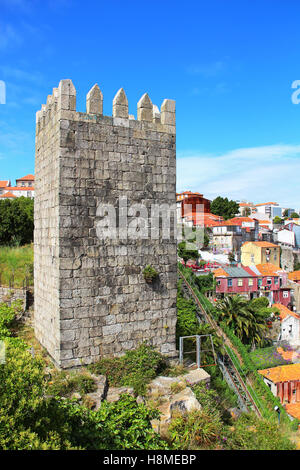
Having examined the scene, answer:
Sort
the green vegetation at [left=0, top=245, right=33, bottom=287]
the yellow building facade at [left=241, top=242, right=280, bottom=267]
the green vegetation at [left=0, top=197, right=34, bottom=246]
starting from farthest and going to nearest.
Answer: the yellow building facade at [left=241, top=242, right=280, bottom=267] → the green vegetation at [left=0, top=197, right=34, bottom=246] → the green vegetation at [left=0, top=245, right=33, bottom=287]

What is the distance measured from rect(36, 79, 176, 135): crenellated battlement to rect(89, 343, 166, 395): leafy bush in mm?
5532

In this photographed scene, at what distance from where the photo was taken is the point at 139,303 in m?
8.55

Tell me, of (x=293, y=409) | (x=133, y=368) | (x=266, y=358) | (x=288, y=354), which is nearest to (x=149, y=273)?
(x=133, y=368)

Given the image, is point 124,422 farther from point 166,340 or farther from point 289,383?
point 289,383

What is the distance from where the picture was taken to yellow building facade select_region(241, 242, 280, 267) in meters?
48.3

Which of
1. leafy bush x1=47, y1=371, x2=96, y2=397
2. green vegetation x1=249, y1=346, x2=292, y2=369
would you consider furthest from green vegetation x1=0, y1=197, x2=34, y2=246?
leafy bush x1=47, y1=371, x2=96, y2=397

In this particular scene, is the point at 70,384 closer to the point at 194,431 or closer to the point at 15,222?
the point at 194,431

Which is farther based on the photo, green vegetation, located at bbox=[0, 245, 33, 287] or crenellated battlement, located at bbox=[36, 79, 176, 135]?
green vegetation, located at bbox=[0, 245, 33, 287]

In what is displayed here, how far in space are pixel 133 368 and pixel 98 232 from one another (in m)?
3.24

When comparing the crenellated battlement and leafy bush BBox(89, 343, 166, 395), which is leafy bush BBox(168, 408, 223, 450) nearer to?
leafy bush BBox(89, 343, 166, 395)

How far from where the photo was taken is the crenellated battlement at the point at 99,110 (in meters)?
7.76

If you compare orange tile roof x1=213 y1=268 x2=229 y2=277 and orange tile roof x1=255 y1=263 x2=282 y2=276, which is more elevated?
orange tile roof x1=213 y1=268 x2=229 y2=277

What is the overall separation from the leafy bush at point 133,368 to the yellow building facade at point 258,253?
42241 millimetres

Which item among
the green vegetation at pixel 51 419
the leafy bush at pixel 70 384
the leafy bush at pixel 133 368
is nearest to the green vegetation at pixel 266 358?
the leafy bush at pixel 133 368
